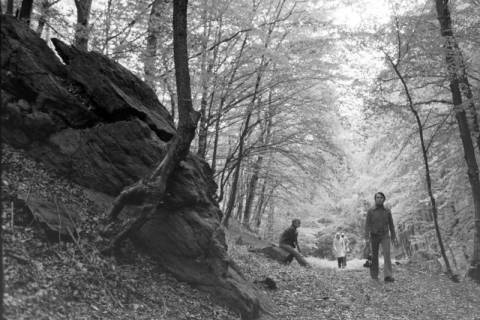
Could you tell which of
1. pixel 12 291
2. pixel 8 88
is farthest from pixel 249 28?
pixel 12 291

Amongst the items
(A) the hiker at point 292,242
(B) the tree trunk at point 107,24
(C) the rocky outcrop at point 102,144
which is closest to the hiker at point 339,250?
A: (A) the hiker at point 292,242

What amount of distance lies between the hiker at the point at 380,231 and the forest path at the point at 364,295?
0.33 metres

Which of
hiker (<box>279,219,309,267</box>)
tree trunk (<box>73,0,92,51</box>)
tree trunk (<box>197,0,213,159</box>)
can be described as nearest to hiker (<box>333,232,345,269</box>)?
hiker (<box>279,219,309,267</box>)

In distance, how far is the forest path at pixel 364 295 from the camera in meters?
8.17

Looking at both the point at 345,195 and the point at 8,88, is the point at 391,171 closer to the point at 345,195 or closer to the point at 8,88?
the point at 345,195

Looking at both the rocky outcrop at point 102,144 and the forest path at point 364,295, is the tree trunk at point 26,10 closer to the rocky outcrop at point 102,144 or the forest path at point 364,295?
the rocky outcrop at point 102,144

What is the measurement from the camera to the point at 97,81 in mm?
7148

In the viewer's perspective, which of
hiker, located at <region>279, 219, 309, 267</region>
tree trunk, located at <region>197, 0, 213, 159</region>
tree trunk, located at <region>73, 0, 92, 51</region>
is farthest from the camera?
hiker, located at <region>279, 219, 309, 267</region>

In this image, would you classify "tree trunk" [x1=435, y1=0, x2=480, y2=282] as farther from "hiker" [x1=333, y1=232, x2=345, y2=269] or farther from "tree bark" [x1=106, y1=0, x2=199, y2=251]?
"tree bark" [x1=106, y1=0, x2=199, y2=251]

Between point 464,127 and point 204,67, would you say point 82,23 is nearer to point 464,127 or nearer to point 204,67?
point 204,67

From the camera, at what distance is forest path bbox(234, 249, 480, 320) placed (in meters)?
8.17

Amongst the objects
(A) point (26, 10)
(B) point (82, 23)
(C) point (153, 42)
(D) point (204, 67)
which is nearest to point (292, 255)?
(D) point (204, 67)

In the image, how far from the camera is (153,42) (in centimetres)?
1126

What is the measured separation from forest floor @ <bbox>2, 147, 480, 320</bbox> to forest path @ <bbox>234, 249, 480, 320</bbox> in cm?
2
